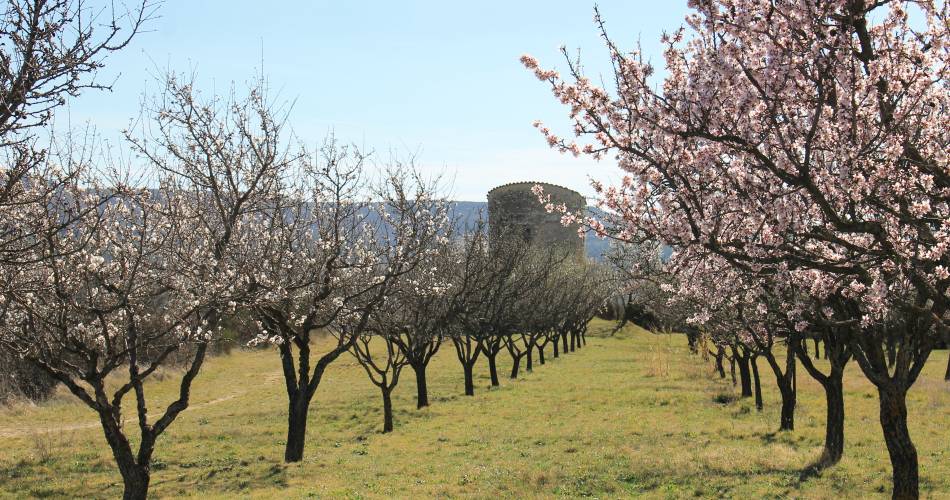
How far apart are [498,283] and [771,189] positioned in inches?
956

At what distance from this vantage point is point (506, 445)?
19.5 metres

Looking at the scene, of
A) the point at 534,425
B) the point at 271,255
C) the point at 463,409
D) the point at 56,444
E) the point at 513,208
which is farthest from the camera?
the point at 513,208

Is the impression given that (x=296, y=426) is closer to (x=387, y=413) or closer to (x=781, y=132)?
(x=387, y=413)

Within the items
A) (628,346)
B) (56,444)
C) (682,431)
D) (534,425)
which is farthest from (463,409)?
(628,346)

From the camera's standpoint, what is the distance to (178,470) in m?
17.3

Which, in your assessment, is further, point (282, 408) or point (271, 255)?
point (282, 408)

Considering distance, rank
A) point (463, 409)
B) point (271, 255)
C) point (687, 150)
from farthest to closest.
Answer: point (463, 409)
point (271, 255)
point (687, 150)

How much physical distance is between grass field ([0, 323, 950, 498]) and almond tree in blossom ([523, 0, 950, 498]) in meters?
8.30

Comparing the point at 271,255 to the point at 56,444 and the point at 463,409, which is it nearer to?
the point at 56,444

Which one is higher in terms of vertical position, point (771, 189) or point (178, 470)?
point (771, 189)

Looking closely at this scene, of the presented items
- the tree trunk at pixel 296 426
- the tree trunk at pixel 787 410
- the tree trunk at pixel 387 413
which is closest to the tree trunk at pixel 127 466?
the tree trunk at pixel 296 426

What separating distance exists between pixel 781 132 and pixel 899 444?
24.7 feet

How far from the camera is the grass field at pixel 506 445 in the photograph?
1459 cm

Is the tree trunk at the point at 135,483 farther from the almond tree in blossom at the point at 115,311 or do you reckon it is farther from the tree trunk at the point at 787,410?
the tree trunk at the point at 787,410
